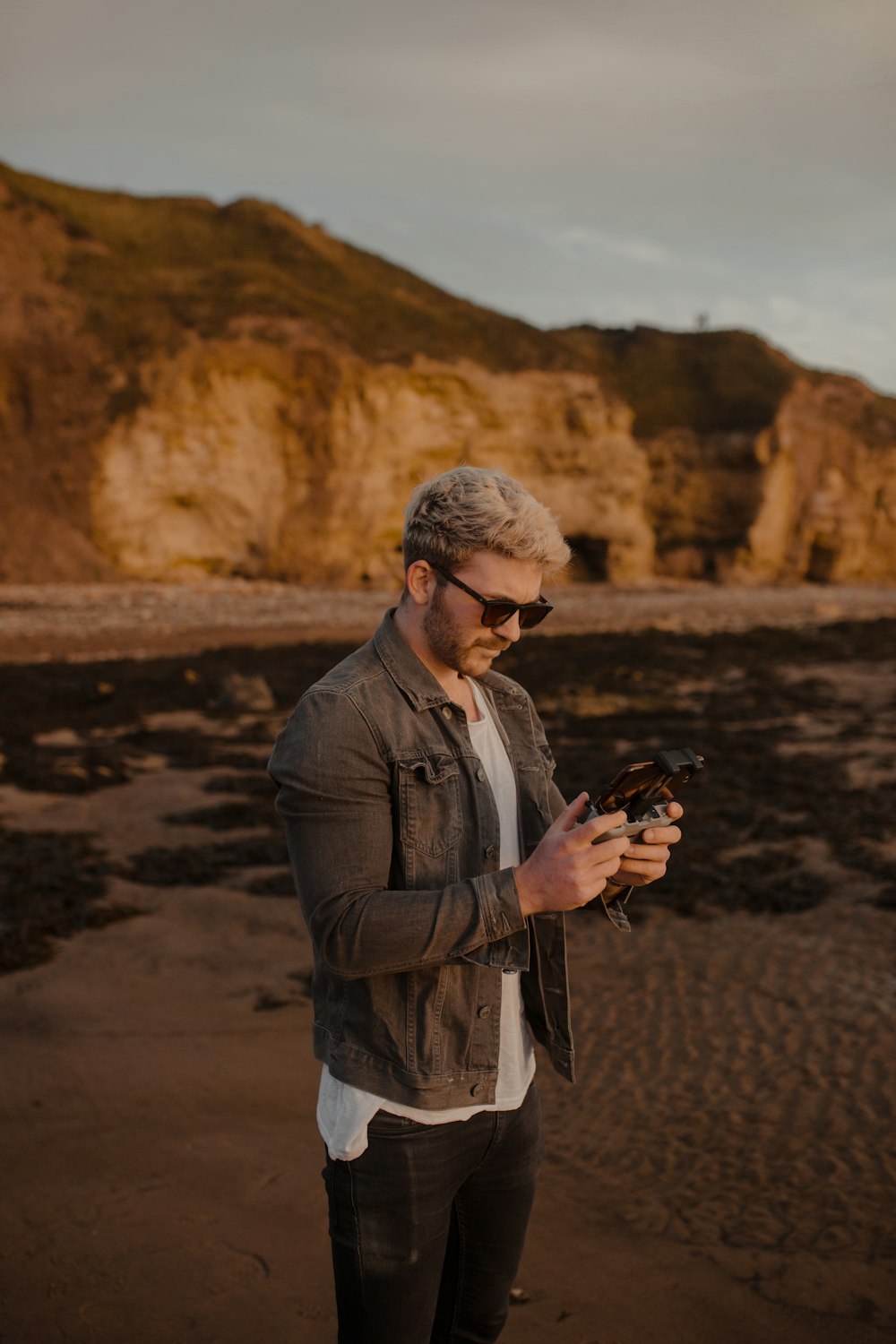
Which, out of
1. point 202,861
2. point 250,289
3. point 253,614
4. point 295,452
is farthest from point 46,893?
point 250,289

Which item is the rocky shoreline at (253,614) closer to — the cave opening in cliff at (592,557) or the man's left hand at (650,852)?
the cave opening in cliff at (592,557)

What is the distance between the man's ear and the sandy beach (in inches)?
102

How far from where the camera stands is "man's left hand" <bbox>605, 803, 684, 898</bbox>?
2.15m

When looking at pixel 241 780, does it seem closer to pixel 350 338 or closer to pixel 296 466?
pixel 296 466

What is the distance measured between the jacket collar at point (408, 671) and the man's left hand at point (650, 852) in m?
0.51

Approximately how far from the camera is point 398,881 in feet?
7.20

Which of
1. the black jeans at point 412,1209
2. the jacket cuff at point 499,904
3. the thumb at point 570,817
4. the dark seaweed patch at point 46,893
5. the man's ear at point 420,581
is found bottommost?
the dark seaweed patch at point 46,893

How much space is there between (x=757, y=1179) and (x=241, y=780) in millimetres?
7463

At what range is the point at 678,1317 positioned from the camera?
3443 mm

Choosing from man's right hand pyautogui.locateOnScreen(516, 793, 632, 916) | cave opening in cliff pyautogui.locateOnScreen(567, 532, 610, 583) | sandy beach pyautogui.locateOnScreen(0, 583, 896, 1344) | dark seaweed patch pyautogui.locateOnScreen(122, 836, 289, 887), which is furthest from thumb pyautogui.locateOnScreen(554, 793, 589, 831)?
cave opening in cliff pyautogui.locateOnScreen(567, 532, 610, 583)

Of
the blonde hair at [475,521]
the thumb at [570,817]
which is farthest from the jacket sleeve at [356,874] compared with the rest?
the blonde hair at [475,521]

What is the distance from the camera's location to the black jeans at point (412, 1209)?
2.10 metres

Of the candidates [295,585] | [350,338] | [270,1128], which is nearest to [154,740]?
[270,1128]

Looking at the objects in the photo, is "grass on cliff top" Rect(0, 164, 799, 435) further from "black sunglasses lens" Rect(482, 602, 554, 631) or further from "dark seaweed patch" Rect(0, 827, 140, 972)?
"black sunglasses lens" Rect(482, 602, 554, 631)
